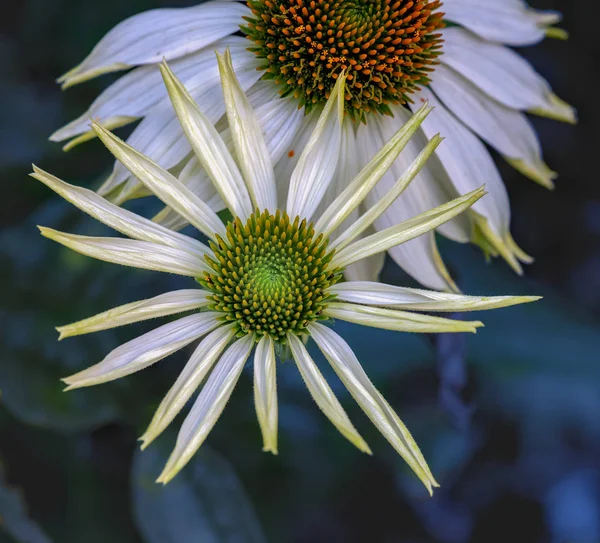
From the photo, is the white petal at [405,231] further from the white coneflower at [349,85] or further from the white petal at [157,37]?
the white petal at [157,37]

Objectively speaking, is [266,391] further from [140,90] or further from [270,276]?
[140,90]

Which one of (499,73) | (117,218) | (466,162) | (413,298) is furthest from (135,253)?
(499,73)

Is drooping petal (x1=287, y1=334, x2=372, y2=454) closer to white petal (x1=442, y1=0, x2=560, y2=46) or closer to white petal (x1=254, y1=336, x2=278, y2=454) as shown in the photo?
white petal (x1=254, y1=336, x2=278, y2=454)

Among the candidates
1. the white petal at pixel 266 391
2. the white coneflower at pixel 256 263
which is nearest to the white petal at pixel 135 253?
the white coneflower at pixel 256 263

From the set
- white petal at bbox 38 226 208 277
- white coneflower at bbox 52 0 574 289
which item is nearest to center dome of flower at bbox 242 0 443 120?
white coneflower at bbox 52 0 574 289

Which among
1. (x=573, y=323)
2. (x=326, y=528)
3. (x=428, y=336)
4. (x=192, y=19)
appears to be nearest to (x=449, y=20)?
(x=192, y=19)
